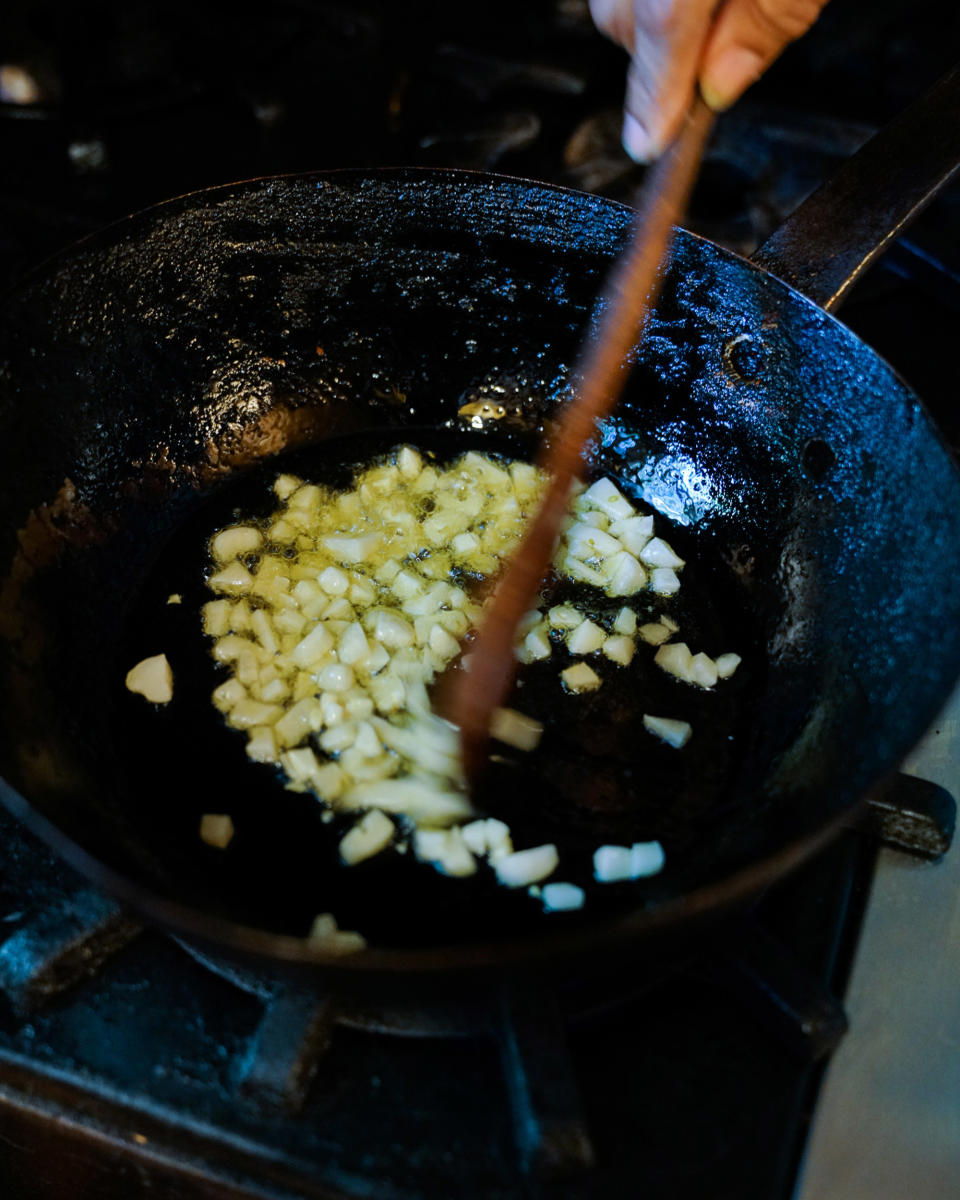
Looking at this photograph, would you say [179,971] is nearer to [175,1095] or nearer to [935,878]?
[175,1095]

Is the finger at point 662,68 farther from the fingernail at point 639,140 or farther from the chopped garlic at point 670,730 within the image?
the chopped garlic at point 670,730

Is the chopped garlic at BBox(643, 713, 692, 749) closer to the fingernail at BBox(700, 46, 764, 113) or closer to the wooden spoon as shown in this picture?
the wooden spoon

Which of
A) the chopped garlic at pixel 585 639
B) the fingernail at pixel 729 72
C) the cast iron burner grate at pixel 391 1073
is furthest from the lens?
the chopped garlic at pixel 585 639

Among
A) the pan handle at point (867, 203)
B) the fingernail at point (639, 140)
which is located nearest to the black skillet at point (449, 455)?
the pan handle at point (867, 203)

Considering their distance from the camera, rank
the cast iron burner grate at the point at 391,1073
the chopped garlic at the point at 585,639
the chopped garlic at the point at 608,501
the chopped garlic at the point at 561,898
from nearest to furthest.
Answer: the cast iron burner grate at the point at 391,1073
the chopped garlic at the point at 561,898
the chopped garlic at the point at 585,639
the chopped garlic at the point at 608,501

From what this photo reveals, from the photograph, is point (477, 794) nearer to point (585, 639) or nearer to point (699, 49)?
point (585, 639)

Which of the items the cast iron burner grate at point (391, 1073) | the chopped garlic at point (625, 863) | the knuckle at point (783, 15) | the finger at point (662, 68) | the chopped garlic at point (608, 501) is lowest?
the cast iron burner grate at point (391, 1073)

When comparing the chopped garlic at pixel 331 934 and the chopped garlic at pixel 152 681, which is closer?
the chopped garlic at pixel 331 934

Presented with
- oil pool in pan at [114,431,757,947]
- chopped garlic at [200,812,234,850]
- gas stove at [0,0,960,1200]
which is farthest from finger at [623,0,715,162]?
chopped garlic at [200,812,234,850]
